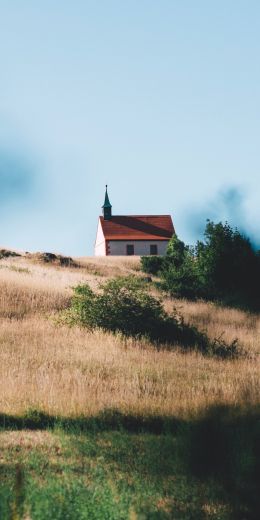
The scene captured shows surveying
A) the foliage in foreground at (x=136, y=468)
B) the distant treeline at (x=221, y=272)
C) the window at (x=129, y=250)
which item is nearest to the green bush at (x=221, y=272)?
the distant treeline at (x=221, y=272)

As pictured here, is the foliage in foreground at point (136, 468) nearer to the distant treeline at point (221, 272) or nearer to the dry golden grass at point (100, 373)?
the dry golden grass at point (100, 373)

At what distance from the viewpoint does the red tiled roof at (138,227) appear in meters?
61.8

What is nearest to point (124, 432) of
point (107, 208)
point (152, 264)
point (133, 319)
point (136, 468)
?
point (136, 468)

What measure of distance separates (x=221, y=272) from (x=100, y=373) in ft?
59.2

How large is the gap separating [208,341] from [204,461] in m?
9.48

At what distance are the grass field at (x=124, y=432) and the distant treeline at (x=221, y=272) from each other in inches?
543

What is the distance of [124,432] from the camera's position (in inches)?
245

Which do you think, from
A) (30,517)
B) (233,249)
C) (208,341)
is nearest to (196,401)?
(30,517)

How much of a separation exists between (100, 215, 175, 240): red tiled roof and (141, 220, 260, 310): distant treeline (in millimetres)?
34491

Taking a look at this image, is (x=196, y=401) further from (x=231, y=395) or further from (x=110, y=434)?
(x=110, y=434)

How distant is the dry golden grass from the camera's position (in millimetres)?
7203

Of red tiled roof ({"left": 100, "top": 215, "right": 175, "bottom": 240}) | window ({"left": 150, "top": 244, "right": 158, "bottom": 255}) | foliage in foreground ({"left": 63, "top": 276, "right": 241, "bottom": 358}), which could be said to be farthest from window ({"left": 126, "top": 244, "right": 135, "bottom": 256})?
foliage in foreground ({"left": 63, "top": 276, "right": 241, "bottom": 358})

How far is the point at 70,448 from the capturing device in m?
5.46

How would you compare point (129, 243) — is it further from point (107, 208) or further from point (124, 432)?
point (124, 432)
